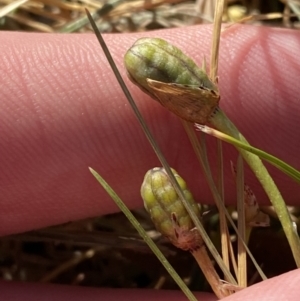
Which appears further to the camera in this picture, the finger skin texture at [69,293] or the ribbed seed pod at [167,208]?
the finger skin texture at [69,293]

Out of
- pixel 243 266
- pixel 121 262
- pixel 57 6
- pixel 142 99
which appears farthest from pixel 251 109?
pixel 57 6

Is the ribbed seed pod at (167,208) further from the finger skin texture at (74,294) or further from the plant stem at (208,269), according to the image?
the finger skin texture at (74,294)

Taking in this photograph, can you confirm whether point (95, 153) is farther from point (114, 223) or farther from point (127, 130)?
point (114, 223)

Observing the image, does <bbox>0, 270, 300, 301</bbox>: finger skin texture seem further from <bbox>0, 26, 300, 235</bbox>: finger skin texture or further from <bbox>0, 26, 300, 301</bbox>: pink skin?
<bbox>0, 26, 300, 235</bbox>: finger skin texture

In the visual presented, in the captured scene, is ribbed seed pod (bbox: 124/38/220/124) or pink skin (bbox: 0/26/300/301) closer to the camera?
ribbed seed pod (bbox: 124/38/220/124)

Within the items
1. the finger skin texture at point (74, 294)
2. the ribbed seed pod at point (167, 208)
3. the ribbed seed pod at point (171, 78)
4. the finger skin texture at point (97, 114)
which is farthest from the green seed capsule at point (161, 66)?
the finger skin texture at point (74, 294)

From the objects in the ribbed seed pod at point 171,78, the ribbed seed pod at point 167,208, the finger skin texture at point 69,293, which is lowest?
the finger skin texture at point 69,293

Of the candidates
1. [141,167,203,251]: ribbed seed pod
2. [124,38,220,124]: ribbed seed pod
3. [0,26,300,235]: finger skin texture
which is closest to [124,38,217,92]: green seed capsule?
[124,38,220,124]: ribbed seed pod
